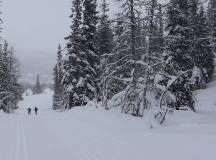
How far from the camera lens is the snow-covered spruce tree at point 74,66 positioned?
37531 mm

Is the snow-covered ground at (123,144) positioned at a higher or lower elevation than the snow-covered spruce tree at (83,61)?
lower

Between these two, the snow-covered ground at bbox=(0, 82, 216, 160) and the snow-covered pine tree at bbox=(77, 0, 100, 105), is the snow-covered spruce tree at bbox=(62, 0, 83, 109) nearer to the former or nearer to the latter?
the snow-covered pine tree at bbox=(77, 0, 100, 105)

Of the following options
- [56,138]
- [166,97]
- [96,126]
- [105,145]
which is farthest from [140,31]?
[105,145]

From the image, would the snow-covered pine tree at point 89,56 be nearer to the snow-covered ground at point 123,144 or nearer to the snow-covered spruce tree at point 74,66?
the snow-covered spruce tree at point 74,66

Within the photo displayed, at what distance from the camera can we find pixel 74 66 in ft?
124

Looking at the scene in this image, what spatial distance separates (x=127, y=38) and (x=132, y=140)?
9.56 meters

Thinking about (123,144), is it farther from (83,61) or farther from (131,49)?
(83,61)

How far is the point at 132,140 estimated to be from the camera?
1426cm

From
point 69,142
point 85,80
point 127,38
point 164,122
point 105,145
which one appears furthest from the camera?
point 85,80

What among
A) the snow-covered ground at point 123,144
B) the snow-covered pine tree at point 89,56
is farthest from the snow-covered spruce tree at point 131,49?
the snow-covered pine tree at point 89,56

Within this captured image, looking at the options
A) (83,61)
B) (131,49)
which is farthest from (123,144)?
(83,61)

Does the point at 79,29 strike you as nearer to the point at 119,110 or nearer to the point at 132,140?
the point at 119,110

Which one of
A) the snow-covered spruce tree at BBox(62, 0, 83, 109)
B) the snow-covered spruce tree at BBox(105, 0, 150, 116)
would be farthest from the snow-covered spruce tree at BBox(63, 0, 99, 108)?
the snow-covered spruce tree at BBox(105, 0, 150, 116)

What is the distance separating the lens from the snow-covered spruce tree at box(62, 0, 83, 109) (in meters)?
37.5
